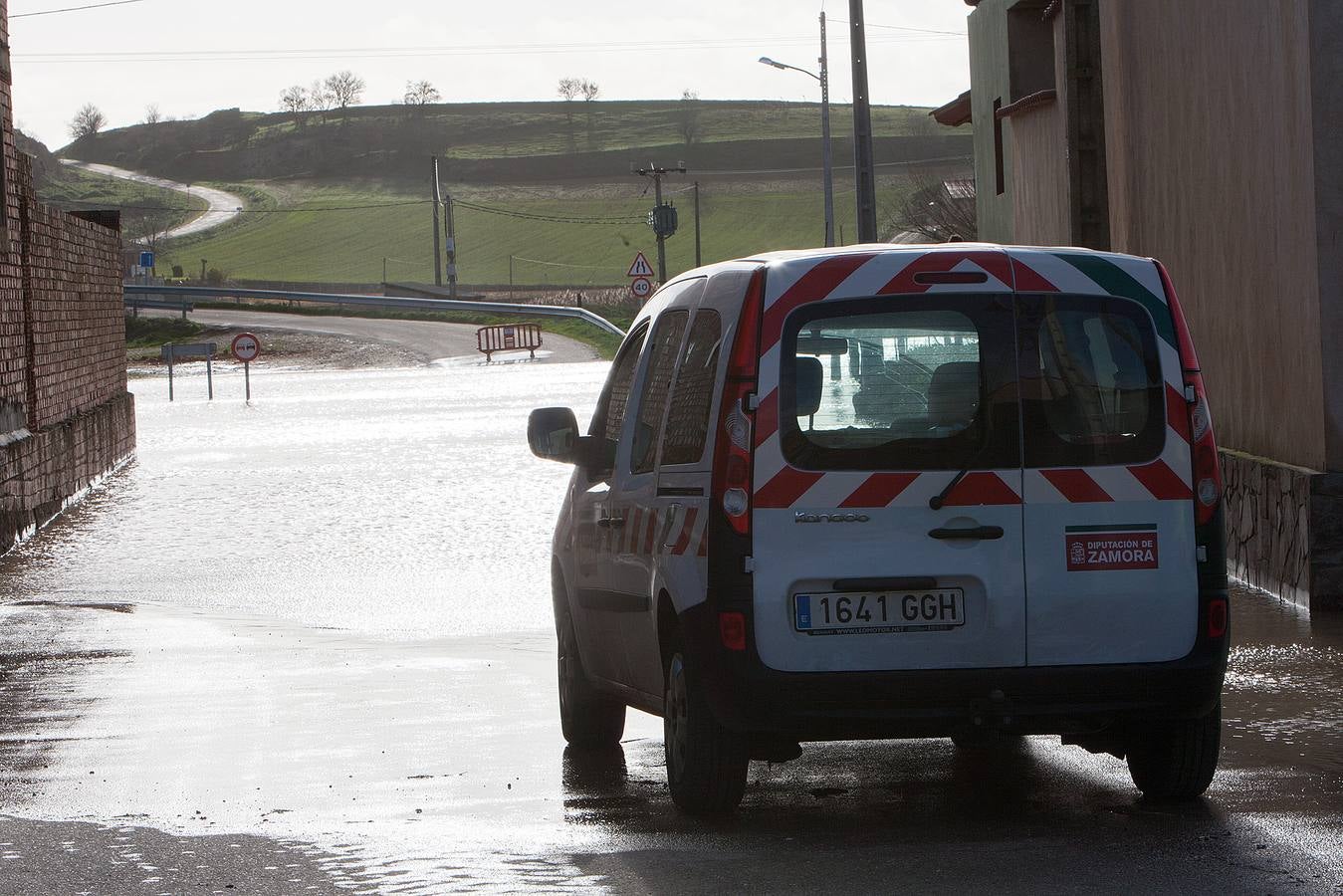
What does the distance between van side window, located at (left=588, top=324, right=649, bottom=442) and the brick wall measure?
926 cm

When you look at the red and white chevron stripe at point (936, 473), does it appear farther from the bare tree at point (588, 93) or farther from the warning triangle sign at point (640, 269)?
the bare tree at point (588, 93)

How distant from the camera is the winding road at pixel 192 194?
14088cm

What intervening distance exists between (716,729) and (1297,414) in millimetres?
6611

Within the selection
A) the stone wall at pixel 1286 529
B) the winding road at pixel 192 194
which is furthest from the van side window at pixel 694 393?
the winding road at pixel 192 194

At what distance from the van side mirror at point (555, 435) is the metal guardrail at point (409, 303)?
55.2 metres

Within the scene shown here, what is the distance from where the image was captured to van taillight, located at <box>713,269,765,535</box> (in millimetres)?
5848

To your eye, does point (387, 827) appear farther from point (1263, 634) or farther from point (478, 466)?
point (478, 466)

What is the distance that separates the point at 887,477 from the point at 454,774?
7.15ft

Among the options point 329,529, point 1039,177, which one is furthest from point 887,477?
point 1039,177

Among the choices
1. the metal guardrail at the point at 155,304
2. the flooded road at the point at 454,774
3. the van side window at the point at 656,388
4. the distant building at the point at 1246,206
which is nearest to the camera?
the flooded road at the point at 454,774

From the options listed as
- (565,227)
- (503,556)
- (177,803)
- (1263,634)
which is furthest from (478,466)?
(565,227)

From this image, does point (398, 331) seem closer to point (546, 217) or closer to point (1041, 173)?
point (1041, 173)

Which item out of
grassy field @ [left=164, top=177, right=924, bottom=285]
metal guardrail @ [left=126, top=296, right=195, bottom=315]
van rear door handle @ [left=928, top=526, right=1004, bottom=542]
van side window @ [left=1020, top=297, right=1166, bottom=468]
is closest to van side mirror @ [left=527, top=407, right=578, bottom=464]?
van rear door handle @ [left=928, top=526, right=1004, bottom=542]

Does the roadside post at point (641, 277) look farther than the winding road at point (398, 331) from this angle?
No
